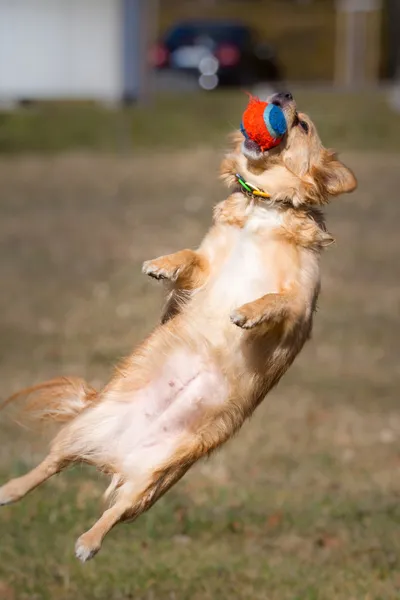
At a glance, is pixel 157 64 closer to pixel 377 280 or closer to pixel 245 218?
pixel 377 280

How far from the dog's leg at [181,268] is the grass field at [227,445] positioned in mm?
1462

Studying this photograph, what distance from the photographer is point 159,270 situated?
4.21 metres

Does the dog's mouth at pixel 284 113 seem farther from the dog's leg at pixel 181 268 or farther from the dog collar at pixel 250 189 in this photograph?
the dog's leg at pixel 181 268

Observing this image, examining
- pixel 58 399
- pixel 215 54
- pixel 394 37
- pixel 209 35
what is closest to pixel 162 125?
pixel 215 54

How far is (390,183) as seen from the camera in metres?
18.5

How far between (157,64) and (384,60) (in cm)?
990

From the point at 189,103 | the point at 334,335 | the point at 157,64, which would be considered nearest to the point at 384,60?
the point at 157,64

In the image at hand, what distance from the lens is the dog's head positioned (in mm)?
4277

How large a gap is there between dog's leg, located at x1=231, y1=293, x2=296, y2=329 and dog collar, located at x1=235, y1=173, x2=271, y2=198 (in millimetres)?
391

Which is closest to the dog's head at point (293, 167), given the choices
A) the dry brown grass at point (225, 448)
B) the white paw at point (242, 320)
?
the white paw at point (242, 320)

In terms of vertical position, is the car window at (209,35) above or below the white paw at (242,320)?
above

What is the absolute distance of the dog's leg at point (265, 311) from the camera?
3938 mm

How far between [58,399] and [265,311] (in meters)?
1.09

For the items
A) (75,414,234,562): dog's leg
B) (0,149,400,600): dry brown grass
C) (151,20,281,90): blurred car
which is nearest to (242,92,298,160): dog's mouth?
(75,414,234,562): dog's leg
